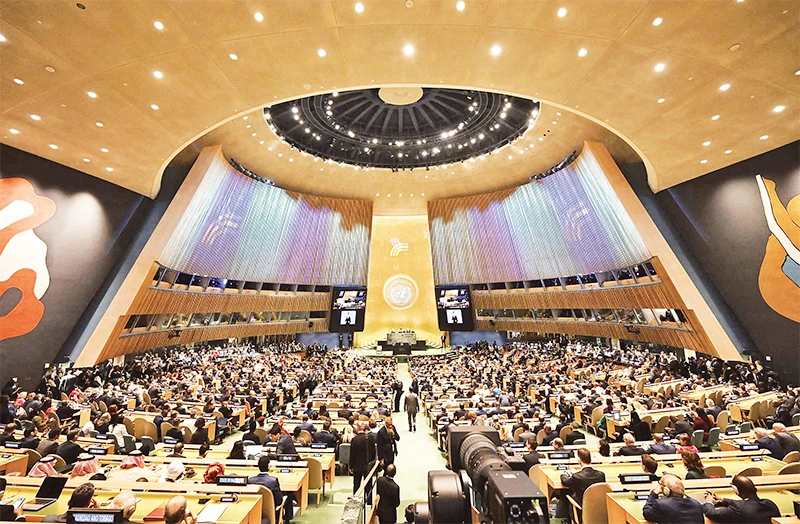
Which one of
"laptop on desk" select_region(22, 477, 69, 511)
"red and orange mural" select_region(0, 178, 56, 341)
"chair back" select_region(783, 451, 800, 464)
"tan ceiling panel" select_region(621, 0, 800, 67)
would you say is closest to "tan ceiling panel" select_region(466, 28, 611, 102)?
"tan ceiling panel" select_region(621, 0, 800, 67)

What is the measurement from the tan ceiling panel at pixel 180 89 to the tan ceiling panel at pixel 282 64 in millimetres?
417

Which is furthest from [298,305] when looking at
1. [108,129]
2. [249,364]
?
[108,129]

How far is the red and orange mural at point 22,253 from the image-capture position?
10.6 meters

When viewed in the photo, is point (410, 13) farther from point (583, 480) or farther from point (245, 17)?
point (583, 480)

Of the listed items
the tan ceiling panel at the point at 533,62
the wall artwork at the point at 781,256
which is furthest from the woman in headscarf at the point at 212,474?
the wall artwork at the point at 781,256

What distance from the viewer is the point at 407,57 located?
29.3 ft

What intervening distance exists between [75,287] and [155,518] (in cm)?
1426

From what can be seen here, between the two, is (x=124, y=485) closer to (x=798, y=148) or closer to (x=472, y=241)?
(x=798, y=148)

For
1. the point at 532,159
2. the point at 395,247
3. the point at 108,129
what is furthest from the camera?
the point at 395,247

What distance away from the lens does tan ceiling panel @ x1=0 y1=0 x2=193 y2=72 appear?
6.48m

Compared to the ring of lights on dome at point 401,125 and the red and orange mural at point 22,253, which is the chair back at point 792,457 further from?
the red and orange mural at point 22,253

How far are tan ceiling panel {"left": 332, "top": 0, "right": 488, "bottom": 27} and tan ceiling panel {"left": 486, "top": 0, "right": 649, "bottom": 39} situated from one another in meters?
0.38

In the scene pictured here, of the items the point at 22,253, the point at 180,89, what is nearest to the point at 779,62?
the point at 180,89

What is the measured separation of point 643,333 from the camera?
16.6 meters
